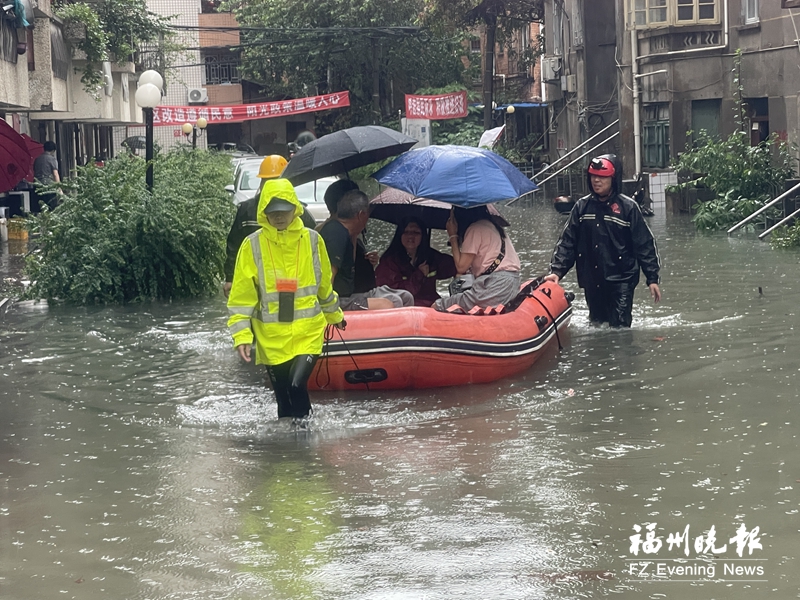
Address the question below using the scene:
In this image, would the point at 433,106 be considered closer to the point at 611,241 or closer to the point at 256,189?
the point at 256,189

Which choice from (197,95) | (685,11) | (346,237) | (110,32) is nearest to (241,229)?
(346,237)

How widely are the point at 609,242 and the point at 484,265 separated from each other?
1.48 m

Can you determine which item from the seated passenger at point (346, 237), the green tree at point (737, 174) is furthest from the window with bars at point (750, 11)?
the seated passenger at point (346, 237)

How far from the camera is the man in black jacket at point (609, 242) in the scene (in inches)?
427

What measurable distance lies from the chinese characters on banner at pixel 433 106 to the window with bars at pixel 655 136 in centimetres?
1236

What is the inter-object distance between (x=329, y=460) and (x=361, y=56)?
46.1m

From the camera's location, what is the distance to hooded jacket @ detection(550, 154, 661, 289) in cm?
1086

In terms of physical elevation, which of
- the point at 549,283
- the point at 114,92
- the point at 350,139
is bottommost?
the point at 549,283

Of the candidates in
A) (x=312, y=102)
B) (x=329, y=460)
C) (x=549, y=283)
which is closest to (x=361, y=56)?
(x=312, y=102)

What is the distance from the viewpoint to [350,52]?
169 feet

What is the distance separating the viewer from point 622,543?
552cm

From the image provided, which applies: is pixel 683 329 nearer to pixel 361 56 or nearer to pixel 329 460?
pixel 329 460

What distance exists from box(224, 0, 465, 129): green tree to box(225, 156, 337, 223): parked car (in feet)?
85.6
